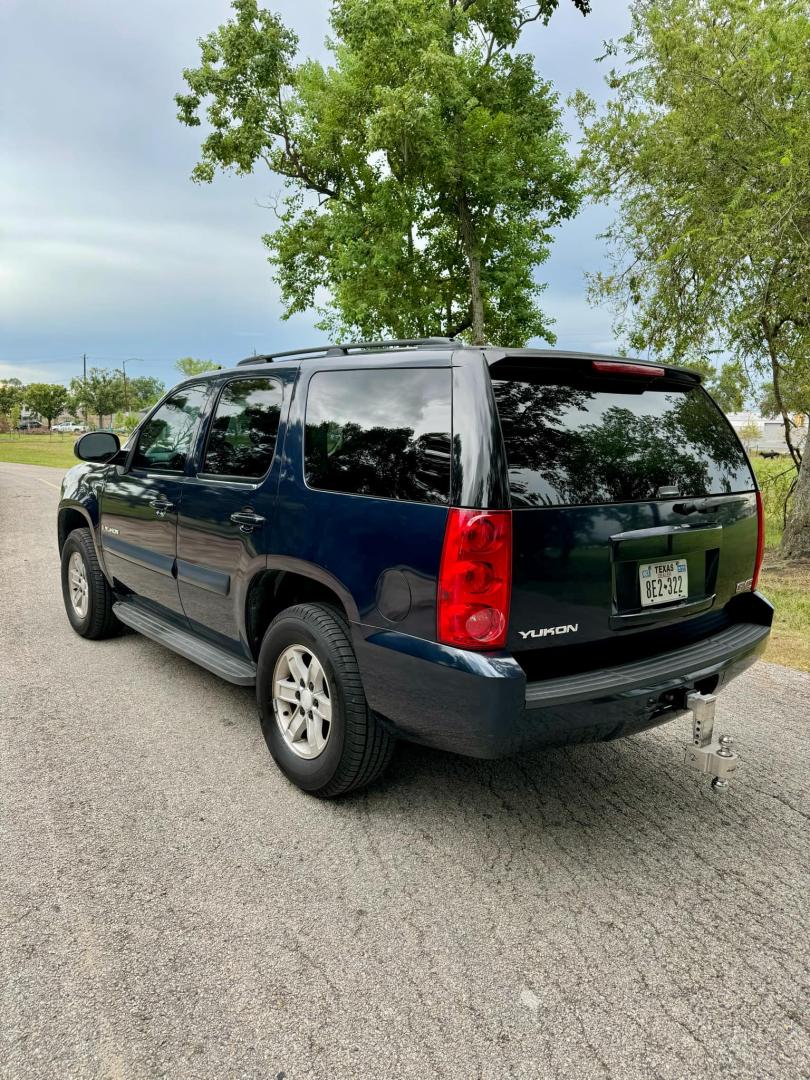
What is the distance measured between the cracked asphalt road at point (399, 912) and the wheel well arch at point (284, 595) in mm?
670

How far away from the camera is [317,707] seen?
10.5ft

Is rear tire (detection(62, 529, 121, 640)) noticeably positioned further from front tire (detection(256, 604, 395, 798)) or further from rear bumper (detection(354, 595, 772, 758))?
rear bumper (detection(354, 595, 772, 758))

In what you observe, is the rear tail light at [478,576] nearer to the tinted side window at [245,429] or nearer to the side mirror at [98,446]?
the tinted side window at [245,429]

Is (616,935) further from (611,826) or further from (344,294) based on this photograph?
(344,294)

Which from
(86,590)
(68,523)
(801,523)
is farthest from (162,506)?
(801,523)

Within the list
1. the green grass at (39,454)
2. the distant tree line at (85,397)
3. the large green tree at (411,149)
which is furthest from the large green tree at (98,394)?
the large green tree at (411,149)

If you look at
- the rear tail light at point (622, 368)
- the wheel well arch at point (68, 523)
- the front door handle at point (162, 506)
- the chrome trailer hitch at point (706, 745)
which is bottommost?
the chrome trailer hitch at point (706, 745)

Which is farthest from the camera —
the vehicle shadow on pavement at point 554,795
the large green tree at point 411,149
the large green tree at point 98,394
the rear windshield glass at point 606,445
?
the large green tree at point 98,394

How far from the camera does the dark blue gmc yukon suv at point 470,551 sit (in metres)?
2.54

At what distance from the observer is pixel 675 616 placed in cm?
301

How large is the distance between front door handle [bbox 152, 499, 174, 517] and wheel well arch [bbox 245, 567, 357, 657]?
39.6 inches

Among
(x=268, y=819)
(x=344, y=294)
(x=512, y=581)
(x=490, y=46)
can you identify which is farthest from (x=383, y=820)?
(x=490, y=46)

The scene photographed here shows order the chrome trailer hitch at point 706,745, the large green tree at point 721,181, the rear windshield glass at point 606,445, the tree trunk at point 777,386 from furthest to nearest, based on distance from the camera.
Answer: the tree trunk at point 777,386 → the large green tree at point 721,181 → the chrome trailer hitch at point 706,745 → the rear windshield glass at point 606,445

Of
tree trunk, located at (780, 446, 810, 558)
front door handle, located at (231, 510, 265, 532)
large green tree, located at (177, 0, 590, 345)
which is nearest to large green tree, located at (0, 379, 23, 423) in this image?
large green tree, located at (177, 0, 590, 345)
